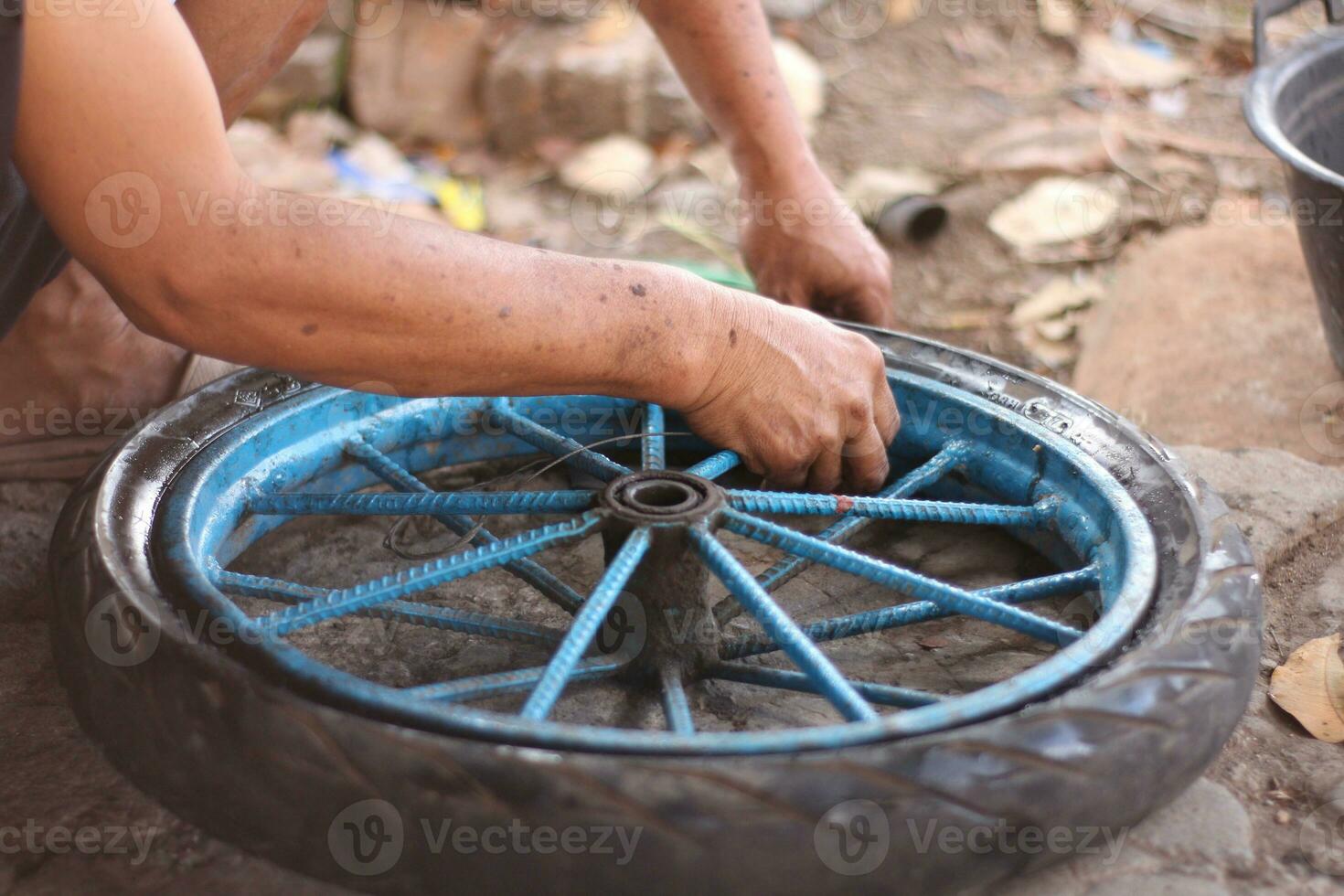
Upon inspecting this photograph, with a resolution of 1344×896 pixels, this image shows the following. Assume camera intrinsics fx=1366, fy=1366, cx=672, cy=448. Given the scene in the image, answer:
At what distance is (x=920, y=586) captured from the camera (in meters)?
1.31

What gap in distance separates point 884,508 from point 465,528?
0.49 metres

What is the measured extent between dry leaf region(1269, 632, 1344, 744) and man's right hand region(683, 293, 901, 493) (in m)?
0.49

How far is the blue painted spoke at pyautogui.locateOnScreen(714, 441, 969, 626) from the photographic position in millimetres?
1467

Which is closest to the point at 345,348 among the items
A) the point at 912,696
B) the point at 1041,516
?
the point at 912,696

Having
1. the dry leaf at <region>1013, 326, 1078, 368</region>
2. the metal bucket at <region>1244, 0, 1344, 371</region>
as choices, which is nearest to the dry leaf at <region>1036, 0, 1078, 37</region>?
the dry leaf at <region>1013, 326, 1078, 368</region>

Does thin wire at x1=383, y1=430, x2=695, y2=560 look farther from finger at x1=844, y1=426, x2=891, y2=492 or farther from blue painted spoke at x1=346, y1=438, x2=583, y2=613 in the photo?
finger at x1=844, y1=426, x2=891, y2=492

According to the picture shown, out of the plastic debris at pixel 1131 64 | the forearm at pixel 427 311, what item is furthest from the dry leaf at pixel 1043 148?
the forearm at pixel 427 311

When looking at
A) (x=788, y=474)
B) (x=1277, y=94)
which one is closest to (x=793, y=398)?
(x=788, y=474)

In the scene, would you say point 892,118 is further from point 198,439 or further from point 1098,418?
point 198,439

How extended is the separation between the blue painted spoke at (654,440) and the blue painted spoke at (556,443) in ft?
0.10

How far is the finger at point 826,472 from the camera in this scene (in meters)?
1.58

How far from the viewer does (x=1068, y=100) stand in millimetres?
3707

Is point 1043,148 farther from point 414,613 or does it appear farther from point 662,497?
point 414,613

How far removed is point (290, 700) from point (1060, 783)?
0.61 m
